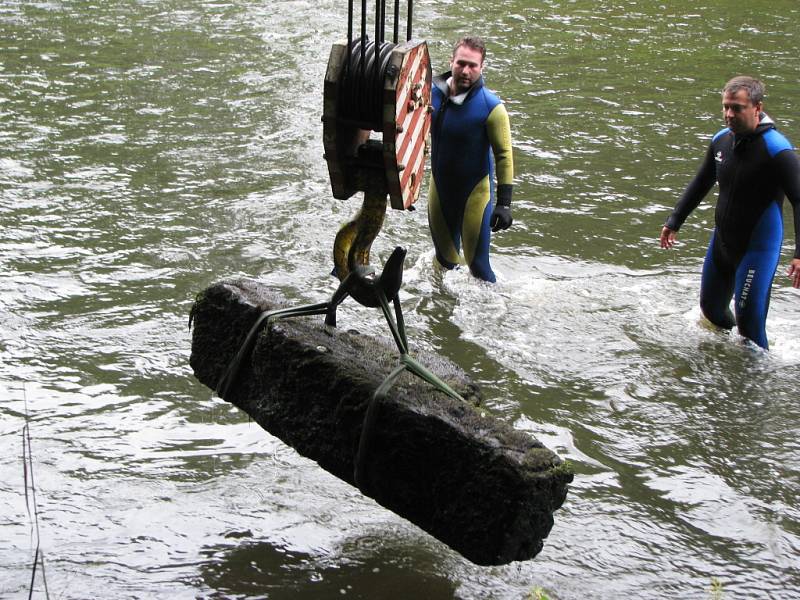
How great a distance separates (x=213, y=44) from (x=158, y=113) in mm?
4042

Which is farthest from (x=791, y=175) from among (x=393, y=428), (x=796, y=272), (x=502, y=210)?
(x=393, y=428)

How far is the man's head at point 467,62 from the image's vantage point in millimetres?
7539

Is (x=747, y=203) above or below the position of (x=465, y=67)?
below

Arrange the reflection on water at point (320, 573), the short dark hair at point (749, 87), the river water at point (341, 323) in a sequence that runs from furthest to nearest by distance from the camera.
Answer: the short dark hair at point (749, 87), the river water at point (341, 323), the reflection on water at point (320, 573)

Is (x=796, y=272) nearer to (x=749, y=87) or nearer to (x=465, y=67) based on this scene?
(x=749, y=87)

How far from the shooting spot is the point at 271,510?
5324mm

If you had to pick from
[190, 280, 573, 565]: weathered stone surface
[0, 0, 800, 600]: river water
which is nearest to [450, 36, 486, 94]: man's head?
[0, 0, 800, 600]: river water

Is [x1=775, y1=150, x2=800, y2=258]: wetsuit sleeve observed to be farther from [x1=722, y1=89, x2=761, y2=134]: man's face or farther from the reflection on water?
the reflection on water

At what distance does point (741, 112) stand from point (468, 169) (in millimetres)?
2156

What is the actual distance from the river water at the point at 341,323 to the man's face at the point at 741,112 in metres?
1.61

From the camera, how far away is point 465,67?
7.57 meters

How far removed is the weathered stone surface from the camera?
3.92m

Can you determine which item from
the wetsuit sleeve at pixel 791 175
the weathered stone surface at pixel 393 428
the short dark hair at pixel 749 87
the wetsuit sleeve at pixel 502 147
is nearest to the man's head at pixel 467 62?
the wetsuit sleeve at pixel 502 147

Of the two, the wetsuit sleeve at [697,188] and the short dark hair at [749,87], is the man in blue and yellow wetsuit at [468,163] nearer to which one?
the wetsuit sleeve at [697,188]
